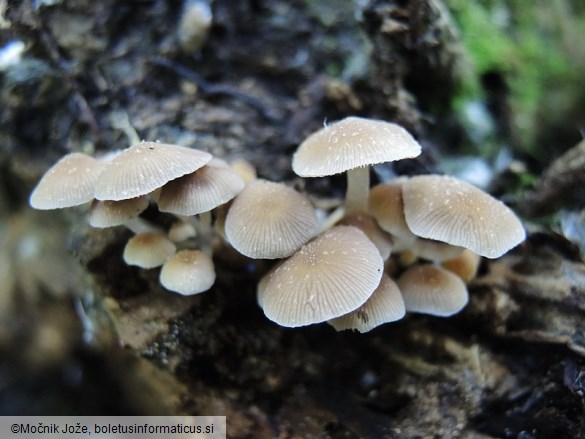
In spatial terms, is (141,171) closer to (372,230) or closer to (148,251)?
(148,251)

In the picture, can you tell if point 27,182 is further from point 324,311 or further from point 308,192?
point 324,311

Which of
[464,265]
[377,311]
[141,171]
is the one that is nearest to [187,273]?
[141,171]

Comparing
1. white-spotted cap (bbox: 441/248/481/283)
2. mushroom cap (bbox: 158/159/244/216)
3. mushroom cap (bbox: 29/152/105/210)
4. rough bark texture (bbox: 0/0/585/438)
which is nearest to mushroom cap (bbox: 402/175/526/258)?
white-spotted cap (bbox: 441/248/481/283)

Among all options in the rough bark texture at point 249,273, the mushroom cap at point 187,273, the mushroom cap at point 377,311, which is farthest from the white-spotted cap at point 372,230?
the mushroom cap at point 187,273

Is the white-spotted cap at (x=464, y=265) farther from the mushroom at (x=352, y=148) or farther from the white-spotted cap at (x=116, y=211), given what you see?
the white-spotted cap at (x=116, y=211)

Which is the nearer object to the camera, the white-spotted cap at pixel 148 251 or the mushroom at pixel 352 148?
the mushroom at pixel 352 148

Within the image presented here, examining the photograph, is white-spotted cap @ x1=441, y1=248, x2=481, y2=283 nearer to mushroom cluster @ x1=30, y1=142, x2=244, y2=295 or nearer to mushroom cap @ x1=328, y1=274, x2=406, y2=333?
mushroom cap @ x1=328, y1=274, x2=406, y2=333

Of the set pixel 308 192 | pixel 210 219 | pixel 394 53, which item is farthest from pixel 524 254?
pixel 210 219
